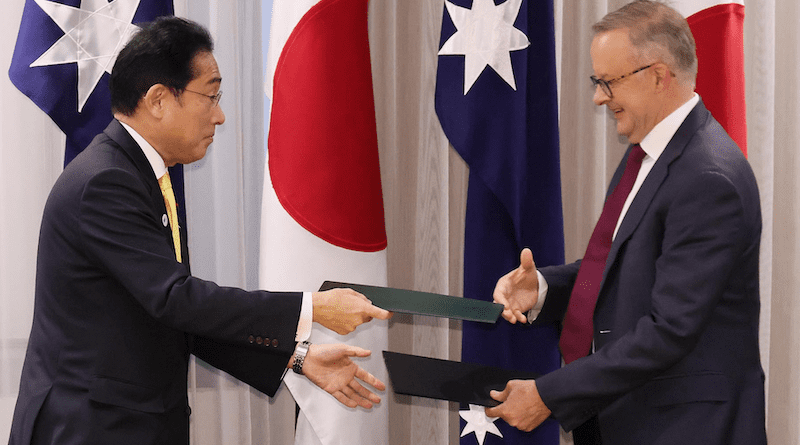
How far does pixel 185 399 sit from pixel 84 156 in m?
0.69

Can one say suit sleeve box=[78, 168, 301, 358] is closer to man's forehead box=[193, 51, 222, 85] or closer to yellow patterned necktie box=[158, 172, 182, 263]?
yellow patterned necktie box=[158, 172, 182, 263]

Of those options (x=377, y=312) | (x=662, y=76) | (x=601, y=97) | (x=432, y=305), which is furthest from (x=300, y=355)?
(x=662, y=76)

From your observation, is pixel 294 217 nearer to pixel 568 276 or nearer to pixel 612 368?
pixel 568 276

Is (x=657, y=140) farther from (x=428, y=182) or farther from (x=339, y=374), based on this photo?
(x=428, y=182)

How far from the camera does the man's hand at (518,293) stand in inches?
89.1

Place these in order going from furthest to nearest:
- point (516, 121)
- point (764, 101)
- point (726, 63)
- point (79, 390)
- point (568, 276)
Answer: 1. point (764, 101)
2. point (516, 121)
3. point (726, 63)
4. point (568, 276)
5. point (79, 390)

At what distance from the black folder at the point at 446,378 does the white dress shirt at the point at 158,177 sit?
25cm

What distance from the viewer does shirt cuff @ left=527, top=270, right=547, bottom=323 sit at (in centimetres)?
229

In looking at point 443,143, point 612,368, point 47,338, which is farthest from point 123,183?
point 443,143

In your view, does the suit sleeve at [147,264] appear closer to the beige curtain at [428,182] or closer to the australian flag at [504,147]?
the australian flag at [504,147]

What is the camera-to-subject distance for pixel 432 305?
1952mm

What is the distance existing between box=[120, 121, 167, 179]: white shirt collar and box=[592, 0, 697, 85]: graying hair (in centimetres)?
131

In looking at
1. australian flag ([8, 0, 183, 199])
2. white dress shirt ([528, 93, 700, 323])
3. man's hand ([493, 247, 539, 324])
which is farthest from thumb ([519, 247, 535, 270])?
australian flag ([8, 0, 183, 199])

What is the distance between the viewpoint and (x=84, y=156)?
1771mm
